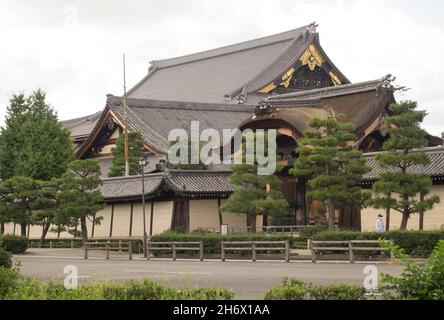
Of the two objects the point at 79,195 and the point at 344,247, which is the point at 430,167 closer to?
the point at 344,247

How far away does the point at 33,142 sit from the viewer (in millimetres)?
53344

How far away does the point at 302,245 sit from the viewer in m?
37.2

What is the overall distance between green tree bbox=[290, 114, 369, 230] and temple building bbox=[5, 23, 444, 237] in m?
2.46

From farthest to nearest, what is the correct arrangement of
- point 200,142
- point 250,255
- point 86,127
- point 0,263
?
1. point 86,127
2. point 200,142
3. point 250,255
4. point 0,263

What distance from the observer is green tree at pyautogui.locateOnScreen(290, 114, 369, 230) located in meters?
34.3

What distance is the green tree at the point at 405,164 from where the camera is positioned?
102ft

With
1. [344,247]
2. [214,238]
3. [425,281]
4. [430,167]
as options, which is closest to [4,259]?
[344,247]

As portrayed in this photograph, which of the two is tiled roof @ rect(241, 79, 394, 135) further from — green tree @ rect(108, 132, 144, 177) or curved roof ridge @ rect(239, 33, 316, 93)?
curved roof ridge @ rect(239, 33, 316, 93)

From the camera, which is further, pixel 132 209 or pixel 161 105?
pixel 161 105

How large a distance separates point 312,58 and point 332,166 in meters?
29.1

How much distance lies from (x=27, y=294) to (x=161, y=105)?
149ft
